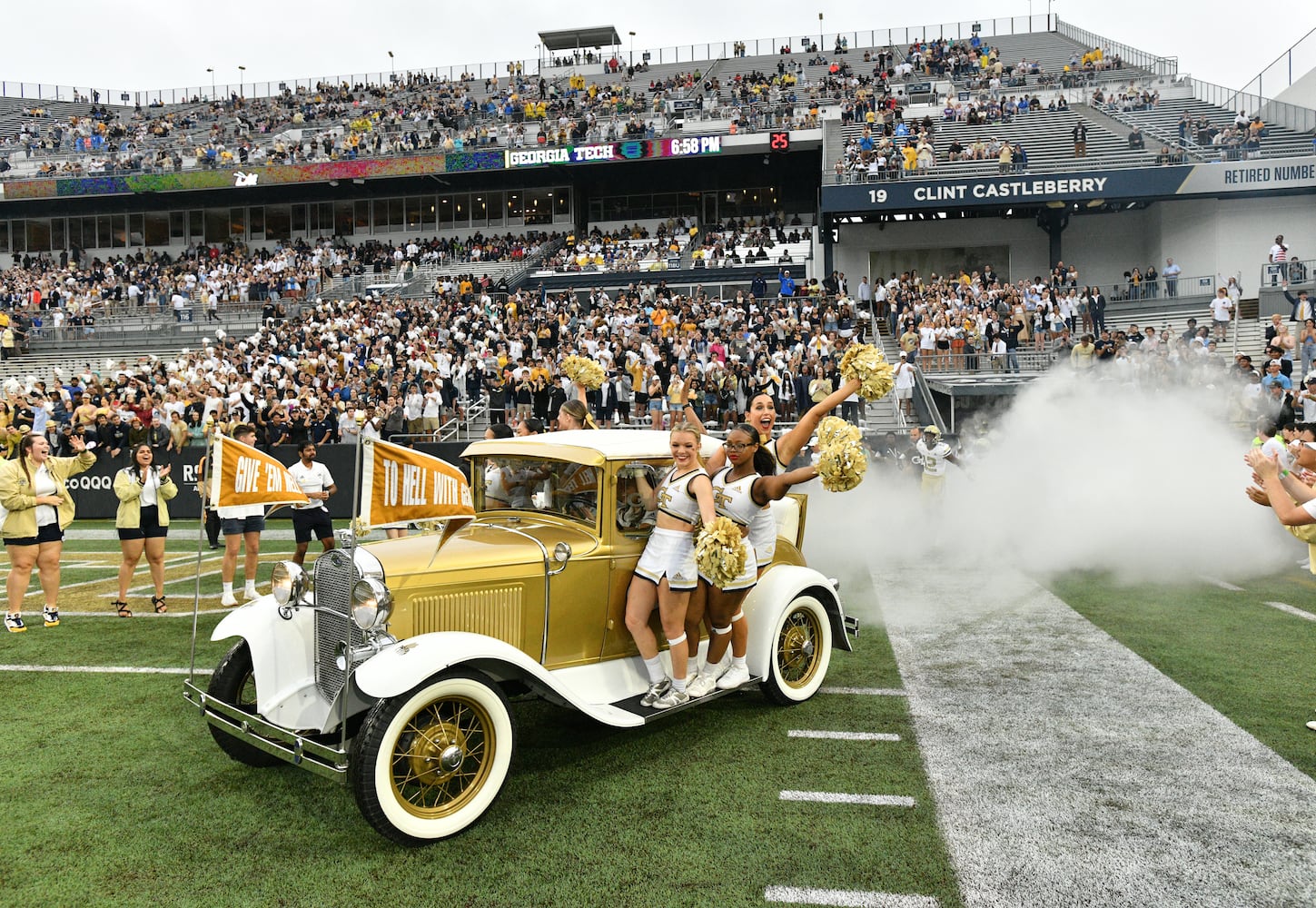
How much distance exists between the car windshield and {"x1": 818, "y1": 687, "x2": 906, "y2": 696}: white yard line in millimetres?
2343

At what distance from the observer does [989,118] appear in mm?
34000

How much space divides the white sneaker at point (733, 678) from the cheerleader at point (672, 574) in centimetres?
36

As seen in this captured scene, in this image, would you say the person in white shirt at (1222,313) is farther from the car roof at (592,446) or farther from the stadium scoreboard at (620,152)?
the car roof at (592,446)

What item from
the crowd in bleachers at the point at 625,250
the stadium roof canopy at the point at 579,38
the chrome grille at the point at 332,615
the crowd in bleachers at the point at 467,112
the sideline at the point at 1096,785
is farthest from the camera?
the stadium roof canopy at the point at 579,38

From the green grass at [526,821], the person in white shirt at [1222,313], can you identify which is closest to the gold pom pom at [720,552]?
the green grass at [526,821]

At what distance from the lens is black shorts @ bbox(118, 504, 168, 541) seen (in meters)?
8.83

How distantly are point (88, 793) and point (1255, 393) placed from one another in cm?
1684

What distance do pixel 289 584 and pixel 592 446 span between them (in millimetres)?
1831

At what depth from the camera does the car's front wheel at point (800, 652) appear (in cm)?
593

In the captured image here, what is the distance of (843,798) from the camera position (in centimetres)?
452

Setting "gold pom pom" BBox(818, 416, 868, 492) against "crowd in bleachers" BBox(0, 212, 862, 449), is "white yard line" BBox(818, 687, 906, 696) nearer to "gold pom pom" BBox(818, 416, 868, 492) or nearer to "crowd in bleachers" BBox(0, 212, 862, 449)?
"gold pom pom" BBox(818, 416, 868, 492)

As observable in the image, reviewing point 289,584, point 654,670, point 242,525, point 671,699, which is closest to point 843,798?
point 671,699

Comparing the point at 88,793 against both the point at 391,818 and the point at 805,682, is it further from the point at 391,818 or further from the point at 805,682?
the point at 805,682

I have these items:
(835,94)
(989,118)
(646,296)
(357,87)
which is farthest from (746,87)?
(357,87)
